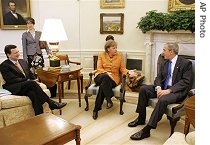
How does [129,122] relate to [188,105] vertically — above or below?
below

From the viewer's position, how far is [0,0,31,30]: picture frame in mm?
5043

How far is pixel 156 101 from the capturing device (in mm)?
3045

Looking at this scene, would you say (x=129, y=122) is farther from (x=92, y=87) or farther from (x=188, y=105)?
(x=188, y=105)

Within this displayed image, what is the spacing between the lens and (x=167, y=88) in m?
3.18

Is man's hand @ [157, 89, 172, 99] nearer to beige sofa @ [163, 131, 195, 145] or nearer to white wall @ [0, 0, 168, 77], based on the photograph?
beige sofa @ [163, 131, 195, 145]

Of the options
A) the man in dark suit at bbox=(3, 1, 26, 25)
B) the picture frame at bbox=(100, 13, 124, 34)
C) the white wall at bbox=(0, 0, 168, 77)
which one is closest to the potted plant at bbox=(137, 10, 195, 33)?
the white wall at bbox=(0, 0, 168, 77)

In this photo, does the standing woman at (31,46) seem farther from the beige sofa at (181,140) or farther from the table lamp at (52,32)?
the beige sofa at (181,140)

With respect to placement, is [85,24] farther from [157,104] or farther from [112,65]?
[157,104]

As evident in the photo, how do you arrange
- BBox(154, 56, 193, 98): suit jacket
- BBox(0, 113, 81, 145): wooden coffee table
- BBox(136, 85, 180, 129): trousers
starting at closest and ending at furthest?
BBox(0, 113, 81, 145): wooden coffee table
BBox(136, 85, 180, 129): trousers
BBox(154, 56, 193, 98): suit jacket

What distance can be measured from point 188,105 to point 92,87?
1842mm

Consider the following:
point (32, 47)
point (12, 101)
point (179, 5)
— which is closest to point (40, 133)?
point (12, 101)

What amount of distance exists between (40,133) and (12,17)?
3.75 metres

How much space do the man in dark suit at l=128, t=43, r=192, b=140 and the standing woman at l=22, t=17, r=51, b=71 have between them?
2053 millimetres
